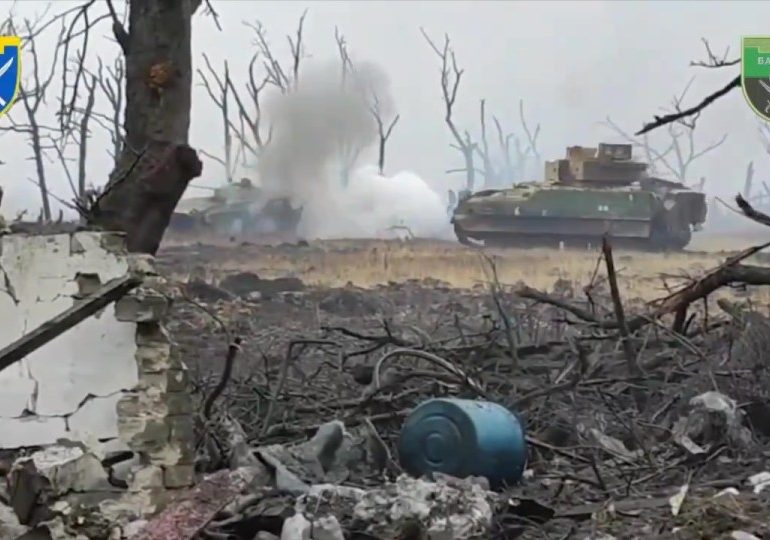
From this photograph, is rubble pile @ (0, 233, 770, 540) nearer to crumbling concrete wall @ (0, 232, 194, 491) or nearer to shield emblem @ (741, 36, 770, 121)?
crumbling concrete wall @ (0, 232, 194, 491)

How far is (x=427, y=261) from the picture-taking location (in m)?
12.4

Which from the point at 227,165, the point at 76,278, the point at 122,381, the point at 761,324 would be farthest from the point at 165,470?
the point at 227,165

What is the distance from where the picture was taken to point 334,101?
13.2 metres

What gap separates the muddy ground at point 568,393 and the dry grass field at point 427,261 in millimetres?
908

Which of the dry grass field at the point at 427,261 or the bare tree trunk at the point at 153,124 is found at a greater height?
the bare tree trunk at the point at 153,124

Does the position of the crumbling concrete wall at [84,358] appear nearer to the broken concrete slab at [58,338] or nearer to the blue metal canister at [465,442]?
the broken concrete slab at [58,338]

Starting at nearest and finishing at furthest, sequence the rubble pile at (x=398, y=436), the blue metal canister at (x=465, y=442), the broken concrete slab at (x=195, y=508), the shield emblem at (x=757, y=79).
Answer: the broken concrete slab at (x=195, y=508), the rubble pile at (x=398, y=436), the blue metal canister at (x=465, y=442), the shield emblem at (x=757, y=79)

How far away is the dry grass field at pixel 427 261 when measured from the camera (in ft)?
39.1

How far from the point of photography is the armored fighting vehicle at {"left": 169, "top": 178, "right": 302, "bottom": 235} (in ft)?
41.3

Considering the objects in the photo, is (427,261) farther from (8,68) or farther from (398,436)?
(398,436)

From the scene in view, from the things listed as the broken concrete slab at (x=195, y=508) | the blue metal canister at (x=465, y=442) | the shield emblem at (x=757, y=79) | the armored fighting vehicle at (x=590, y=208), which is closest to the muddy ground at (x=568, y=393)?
the blue metal canister at (x=465, y=442)

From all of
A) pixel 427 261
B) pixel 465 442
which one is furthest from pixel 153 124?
pixel 427 261

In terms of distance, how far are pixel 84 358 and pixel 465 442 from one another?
1825 millimetres

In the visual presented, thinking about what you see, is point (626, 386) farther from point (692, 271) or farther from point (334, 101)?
point (334, 101)
